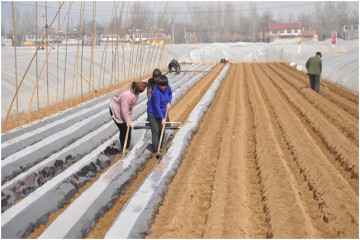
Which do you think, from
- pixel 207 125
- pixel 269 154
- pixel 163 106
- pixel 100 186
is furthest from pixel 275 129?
pixel 100 186

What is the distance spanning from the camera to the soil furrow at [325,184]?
440 centimetres

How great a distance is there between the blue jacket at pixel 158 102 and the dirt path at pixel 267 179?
792 mm

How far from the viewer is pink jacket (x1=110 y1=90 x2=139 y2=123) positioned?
21.8 ft

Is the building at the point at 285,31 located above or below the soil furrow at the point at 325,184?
above

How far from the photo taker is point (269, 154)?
6.89 m

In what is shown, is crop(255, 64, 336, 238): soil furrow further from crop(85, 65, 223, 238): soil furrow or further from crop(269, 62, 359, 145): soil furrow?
crop(85, 65, 223, 238): soil furrow

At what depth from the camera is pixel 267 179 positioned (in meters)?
5.73

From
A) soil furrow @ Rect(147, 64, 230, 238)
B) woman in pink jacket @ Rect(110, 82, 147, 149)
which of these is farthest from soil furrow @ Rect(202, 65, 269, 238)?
woman in pink jacket @ Rect(110, 82, 147, 149)

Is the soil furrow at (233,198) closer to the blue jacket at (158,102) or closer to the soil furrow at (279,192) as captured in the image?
the soil furrow at (279,192)

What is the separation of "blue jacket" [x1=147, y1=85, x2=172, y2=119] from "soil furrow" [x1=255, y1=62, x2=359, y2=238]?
209 centimetres

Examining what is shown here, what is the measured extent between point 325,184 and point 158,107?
2677 mm

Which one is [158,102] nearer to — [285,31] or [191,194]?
[191,194]

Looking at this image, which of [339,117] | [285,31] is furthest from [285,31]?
[339,117]

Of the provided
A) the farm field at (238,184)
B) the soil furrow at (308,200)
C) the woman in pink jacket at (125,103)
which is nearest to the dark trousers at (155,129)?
the farm field at (238,184)
